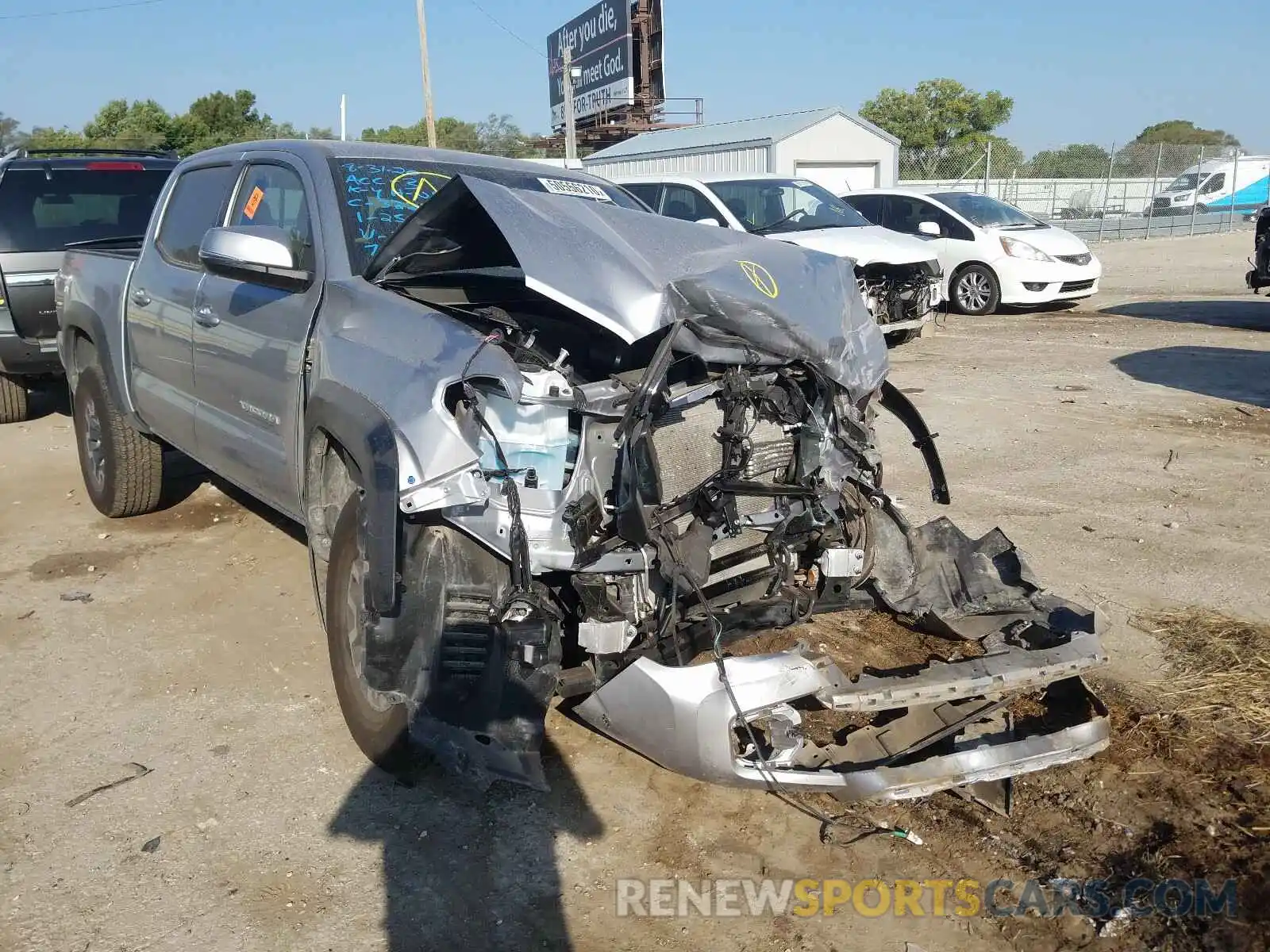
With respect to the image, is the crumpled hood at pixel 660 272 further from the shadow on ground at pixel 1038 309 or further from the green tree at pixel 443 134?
the green tree at pixel 443 134

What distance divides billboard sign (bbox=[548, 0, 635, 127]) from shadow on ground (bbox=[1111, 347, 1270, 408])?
31.8 metres

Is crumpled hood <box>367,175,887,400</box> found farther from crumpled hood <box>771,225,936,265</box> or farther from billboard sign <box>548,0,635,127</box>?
billboard sign <box>548,0,635,127</box>

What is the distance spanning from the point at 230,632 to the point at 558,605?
6.82 feet

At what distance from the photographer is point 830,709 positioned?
115 inches

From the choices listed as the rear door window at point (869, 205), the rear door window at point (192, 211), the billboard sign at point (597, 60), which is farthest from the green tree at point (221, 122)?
the rear door window at point (192, 211)

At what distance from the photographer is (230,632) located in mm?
4477

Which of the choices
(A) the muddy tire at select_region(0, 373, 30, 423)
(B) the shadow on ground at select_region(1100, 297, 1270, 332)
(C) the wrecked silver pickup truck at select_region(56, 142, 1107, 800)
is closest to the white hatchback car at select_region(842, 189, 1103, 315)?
(B) the shadow on ground at select_region(1100, 297, 1270, 332)

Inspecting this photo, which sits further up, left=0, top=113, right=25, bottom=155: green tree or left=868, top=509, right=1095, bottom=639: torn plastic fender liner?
left=0, top=113, right=25, bottom=155: green tree

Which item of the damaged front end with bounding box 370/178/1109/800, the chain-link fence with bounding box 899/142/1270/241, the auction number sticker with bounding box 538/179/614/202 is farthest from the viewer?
the chain-link fence with bounding box 899/142/1270/241

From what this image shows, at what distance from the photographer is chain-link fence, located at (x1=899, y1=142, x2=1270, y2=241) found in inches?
1045

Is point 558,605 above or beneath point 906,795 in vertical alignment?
above

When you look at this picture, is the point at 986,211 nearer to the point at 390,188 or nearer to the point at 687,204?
the point at 687,204

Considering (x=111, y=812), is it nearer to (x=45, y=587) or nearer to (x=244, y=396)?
(x=244, y=396)

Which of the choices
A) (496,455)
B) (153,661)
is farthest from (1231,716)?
(153,661)
